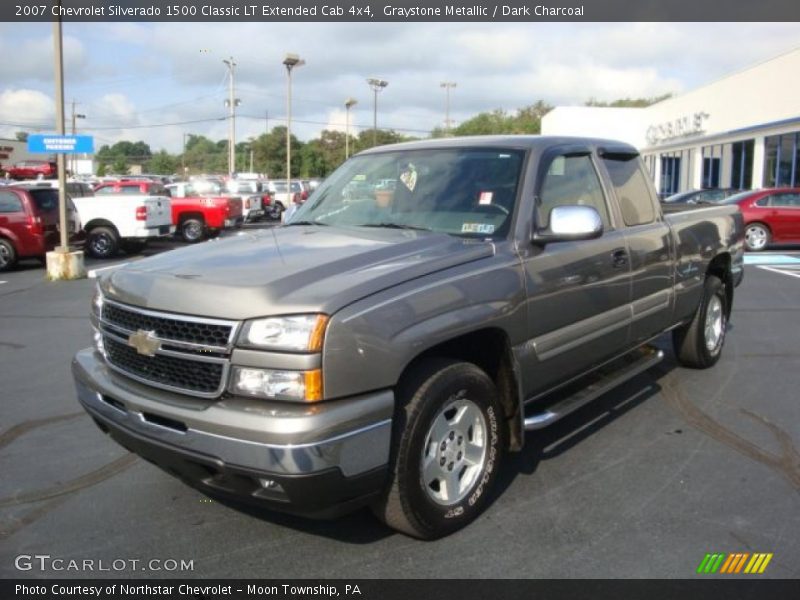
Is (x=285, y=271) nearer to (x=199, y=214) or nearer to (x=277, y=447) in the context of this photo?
(x=277, y=447)

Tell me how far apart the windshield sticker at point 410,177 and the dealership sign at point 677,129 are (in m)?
32.0

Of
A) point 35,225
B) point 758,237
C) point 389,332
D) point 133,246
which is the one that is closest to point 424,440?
point 389,332

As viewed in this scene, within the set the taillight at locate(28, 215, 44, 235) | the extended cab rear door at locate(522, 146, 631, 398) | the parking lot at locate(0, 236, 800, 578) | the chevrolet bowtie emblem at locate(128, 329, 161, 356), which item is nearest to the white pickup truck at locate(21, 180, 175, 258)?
the taillight at locate(28, 215, 44, 235)

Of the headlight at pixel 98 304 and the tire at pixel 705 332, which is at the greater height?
the headlight at pixel 98 304

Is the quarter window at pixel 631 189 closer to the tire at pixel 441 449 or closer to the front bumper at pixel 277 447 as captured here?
the tire at pixel 441 449

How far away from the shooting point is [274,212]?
31.2 m

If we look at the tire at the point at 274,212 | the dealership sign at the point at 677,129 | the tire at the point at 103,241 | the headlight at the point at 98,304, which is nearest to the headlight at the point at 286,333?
the headlight at the point at 98,304

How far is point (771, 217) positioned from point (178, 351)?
56.5ft

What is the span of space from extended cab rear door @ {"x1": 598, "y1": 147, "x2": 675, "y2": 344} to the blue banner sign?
1103cm

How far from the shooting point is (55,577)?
10.3 ft

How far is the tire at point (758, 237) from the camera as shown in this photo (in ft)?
56.4

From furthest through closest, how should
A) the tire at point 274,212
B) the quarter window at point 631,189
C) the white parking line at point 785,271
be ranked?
the tire at point 274,212 < the white parking line at point 785,271 < the quarter window at point 631,189

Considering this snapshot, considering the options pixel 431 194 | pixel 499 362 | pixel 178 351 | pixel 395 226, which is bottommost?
pixel 499 362

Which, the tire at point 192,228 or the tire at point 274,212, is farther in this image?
the tire at point 274,212
